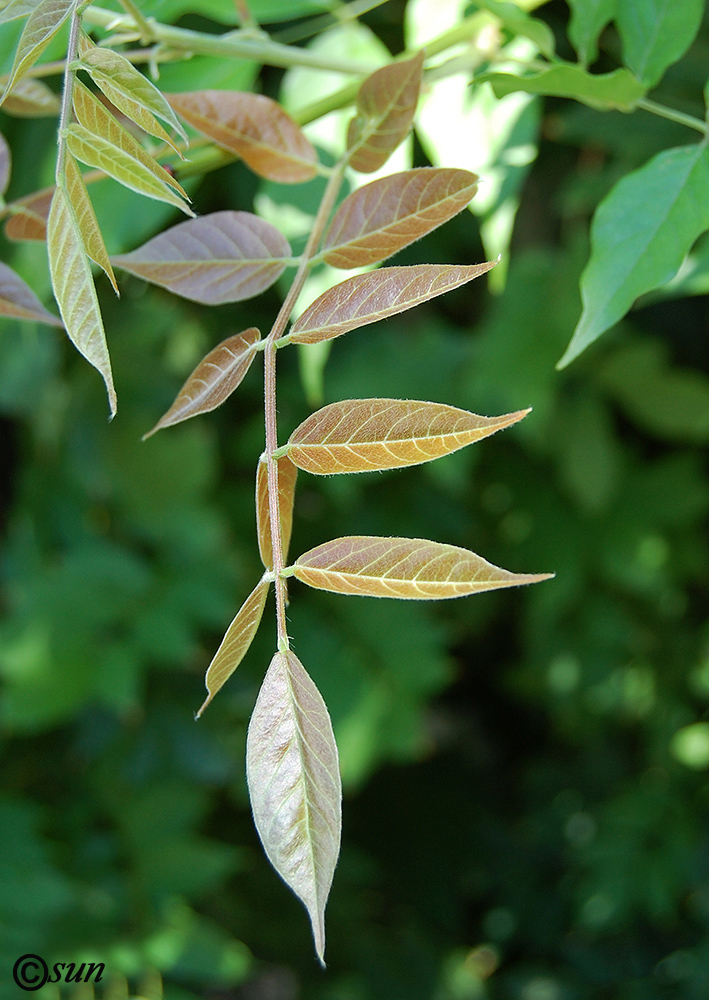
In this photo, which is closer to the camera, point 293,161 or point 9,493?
point 293,161

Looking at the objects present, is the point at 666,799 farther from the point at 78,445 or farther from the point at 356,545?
the point at 356,545

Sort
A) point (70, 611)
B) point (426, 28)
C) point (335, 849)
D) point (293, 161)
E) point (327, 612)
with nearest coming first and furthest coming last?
point (335, 849) → point (293, 161) → point (426, 28) → point (70, 611) → point (327, 612)

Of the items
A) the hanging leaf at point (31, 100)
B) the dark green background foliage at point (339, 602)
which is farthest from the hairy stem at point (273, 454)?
the dark green background foliage at point (339, 602)

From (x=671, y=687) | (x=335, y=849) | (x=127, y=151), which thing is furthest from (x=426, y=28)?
(x=671, y=687)

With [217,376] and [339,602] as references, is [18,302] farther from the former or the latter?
[339,602]

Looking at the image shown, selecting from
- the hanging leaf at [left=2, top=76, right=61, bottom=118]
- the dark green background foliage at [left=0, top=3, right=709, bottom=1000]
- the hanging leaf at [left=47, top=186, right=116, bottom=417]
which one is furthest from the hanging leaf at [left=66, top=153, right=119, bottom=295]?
the dark green background foliage at [left=0, top=3, right=709, bottom=1000]

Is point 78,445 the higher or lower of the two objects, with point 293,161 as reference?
lower

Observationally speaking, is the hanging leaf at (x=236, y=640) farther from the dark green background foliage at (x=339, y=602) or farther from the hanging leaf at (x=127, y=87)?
the dark green background foliage at (x=339, y=602)
